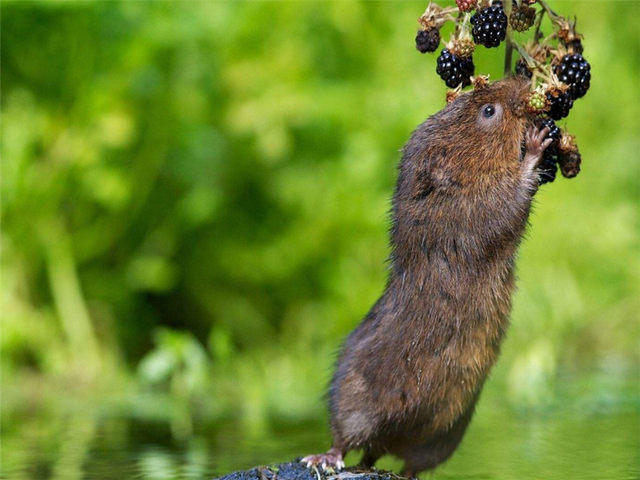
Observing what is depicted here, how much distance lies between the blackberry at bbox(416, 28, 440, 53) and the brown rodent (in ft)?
0.97

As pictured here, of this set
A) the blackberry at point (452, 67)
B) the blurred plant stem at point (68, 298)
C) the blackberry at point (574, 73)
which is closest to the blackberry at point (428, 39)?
the blackberry at point (452, 67)

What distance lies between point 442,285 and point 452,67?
81 centimetres

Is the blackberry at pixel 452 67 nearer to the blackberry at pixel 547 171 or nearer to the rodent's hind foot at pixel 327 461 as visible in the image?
the blackberry at pixel 547 171

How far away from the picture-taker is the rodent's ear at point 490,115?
3961 mm

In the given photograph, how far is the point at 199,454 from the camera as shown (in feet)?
15.7

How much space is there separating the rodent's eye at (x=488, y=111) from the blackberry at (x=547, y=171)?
0.27 metres

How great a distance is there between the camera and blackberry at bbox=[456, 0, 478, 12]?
3.69m

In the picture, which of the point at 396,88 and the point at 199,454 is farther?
the point at 396,88

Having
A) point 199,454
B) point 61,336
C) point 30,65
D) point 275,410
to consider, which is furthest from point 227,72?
point 199,454

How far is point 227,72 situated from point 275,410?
302 centimetres

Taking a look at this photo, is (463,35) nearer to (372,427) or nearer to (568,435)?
(372,427)

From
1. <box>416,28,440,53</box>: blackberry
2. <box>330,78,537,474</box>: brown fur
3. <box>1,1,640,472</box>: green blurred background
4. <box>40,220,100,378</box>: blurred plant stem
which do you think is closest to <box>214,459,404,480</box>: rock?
<box>330,78,537,474</box>: brown fur

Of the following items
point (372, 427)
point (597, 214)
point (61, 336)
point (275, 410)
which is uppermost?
point (597, 214)

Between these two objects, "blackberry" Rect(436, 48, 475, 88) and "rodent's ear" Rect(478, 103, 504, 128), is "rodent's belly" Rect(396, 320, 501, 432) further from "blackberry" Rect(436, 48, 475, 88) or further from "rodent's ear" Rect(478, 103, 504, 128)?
"blackberry" Rect(436, 48, 475, 88)
